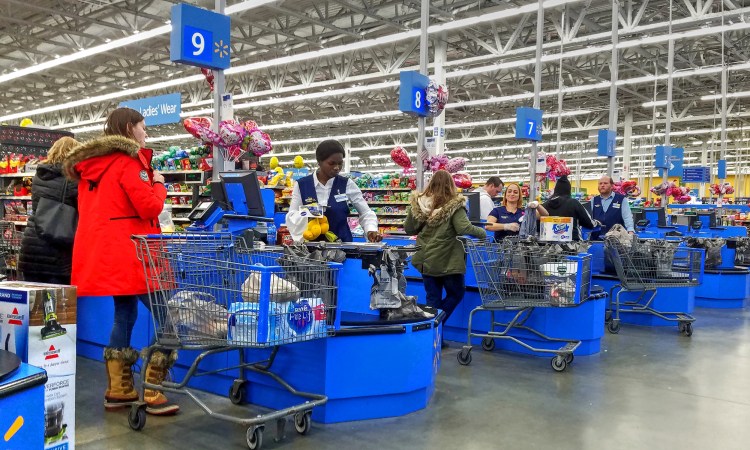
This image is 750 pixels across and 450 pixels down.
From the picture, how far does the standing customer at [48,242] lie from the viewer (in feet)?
11.8

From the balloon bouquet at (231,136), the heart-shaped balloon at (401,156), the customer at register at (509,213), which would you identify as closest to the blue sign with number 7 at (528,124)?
the heart-shaped balloon at (401,156)

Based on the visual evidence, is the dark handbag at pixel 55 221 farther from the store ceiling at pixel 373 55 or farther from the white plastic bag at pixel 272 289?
the store ceiling at pixel 373 55

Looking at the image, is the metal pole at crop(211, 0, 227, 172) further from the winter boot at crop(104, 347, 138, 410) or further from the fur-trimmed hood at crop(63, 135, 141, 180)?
the winter boot at crop(104, 347, 138, 410)

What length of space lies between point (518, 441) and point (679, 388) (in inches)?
68.6

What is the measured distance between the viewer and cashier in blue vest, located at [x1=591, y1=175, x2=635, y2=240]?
7.01 m

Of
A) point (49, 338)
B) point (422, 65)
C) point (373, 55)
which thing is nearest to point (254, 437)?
point (49, 338)

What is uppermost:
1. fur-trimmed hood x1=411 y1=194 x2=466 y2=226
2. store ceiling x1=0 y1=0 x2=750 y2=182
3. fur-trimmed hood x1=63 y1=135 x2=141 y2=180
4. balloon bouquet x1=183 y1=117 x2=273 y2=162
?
store ceiling x1=0 y1=0 x2=750 y2=182

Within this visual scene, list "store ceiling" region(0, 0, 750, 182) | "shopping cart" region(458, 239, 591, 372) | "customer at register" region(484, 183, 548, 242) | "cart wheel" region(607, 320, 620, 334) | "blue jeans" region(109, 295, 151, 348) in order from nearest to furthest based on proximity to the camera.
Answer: "blue jeans" region(109, 295, 151, 348)
"shopping cart" region(458, 239, 591, 372)
"customer at register" region(484, 183, 548, 242)
"cart wheel" region(607, 320, 620, 334)
"store ceiling" region(0, 0, 750, 182)

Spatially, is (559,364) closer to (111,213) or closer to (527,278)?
(527,278)

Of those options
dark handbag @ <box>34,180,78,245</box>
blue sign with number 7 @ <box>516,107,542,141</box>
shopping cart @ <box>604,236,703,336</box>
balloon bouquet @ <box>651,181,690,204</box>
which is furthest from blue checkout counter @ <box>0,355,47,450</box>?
balloon bouquet @ <box>651,181,690,204</box>

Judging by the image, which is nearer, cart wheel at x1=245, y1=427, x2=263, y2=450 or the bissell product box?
cart wheel at x1=245, y1=427, x2=263, y2=450

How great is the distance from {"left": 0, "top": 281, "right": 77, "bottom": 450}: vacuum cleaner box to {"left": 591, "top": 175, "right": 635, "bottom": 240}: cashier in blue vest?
6.06 metres

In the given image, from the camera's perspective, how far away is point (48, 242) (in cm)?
362

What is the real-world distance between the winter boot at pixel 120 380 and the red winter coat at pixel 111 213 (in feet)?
1.37
